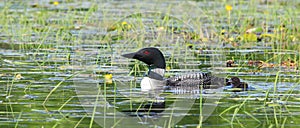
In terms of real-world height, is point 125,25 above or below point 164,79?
above

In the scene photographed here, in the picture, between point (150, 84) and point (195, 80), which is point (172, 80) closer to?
point (195, 80)

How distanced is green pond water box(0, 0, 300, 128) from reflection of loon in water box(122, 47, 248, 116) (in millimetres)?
169

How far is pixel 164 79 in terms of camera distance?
Answer: 10.9 metres

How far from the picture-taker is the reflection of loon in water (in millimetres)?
10398

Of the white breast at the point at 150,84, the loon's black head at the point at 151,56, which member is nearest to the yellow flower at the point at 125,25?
the loon's black head at the point at 151,56

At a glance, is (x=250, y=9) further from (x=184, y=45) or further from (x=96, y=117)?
(x=96, y=117)

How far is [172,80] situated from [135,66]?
3.71 ft

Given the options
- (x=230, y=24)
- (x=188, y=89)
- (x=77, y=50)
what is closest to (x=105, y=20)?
(x=230, y=24)

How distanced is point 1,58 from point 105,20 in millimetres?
5103

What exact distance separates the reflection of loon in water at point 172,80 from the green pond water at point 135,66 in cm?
17

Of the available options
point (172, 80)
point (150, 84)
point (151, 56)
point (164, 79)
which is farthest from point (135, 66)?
point (150, 84)

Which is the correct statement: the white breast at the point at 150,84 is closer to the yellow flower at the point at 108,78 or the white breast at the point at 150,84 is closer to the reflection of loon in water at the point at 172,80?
the reflection of loon in water at the point at 172,80

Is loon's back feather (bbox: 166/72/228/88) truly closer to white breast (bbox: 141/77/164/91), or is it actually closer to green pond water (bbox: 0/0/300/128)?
white breast (bbox: 141/77/164/91)

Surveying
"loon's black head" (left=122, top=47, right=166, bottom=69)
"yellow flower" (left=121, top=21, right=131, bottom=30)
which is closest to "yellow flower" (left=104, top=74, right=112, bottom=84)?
"loon's black head" (left=122, top=47, right=166, bottom=69)
